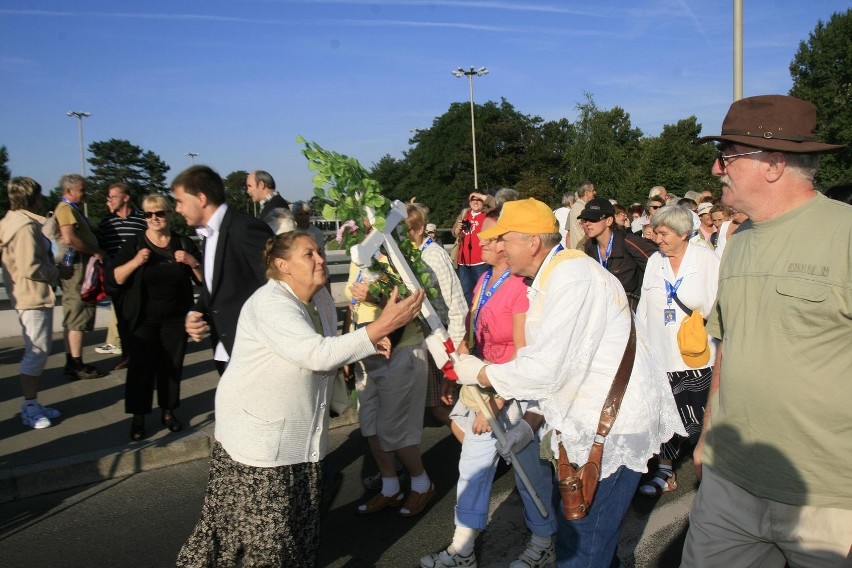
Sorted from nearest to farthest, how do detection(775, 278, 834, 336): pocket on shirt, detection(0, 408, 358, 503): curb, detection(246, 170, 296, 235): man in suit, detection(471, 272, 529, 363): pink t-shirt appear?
detection(775, 278, 834, 336): pocket on shirt
detection(471, 272, 529, 363): pink t-shirt
detection(0, 408, 358, 503): curb
detection(246, 170, 296, 235): man in suit

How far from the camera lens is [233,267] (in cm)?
427

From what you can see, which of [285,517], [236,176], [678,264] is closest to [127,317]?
[285,517]

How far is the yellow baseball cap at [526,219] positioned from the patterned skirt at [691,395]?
239 cm

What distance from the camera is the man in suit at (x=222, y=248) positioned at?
14.0ft

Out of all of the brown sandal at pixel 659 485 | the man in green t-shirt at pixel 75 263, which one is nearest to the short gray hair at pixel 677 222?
the brown sandal at pixel 659 485

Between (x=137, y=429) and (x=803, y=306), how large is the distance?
535cm

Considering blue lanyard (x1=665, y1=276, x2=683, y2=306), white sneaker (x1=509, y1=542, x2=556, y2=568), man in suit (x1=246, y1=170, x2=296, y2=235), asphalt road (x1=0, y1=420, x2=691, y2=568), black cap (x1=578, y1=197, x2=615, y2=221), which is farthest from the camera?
man in suit (x1=246, y1=170, x2=296, y2=235)

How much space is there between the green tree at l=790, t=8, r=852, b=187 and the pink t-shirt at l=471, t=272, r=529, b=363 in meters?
46.1

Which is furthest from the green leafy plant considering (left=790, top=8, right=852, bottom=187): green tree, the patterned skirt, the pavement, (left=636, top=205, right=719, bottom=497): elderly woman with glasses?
(left=790, top=8, right=852, bottom=187): green tree

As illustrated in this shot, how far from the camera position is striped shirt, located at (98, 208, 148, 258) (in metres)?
8.03

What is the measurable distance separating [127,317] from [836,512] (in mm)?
5383

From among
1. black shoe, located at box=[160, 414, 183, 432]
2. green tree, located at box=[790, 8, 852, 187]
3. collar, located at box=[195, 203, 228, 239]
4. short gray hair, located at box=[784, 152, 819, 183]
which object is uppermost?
green tree, located at box=[790, 8, 852, 187]

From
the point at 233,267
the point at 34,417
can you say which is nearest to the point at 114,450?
the point at 34,417

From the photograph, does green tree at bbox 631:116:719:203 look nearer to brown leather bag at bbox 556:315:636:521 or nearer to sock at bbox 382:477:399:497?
sock at bbox 382:477:399:497
